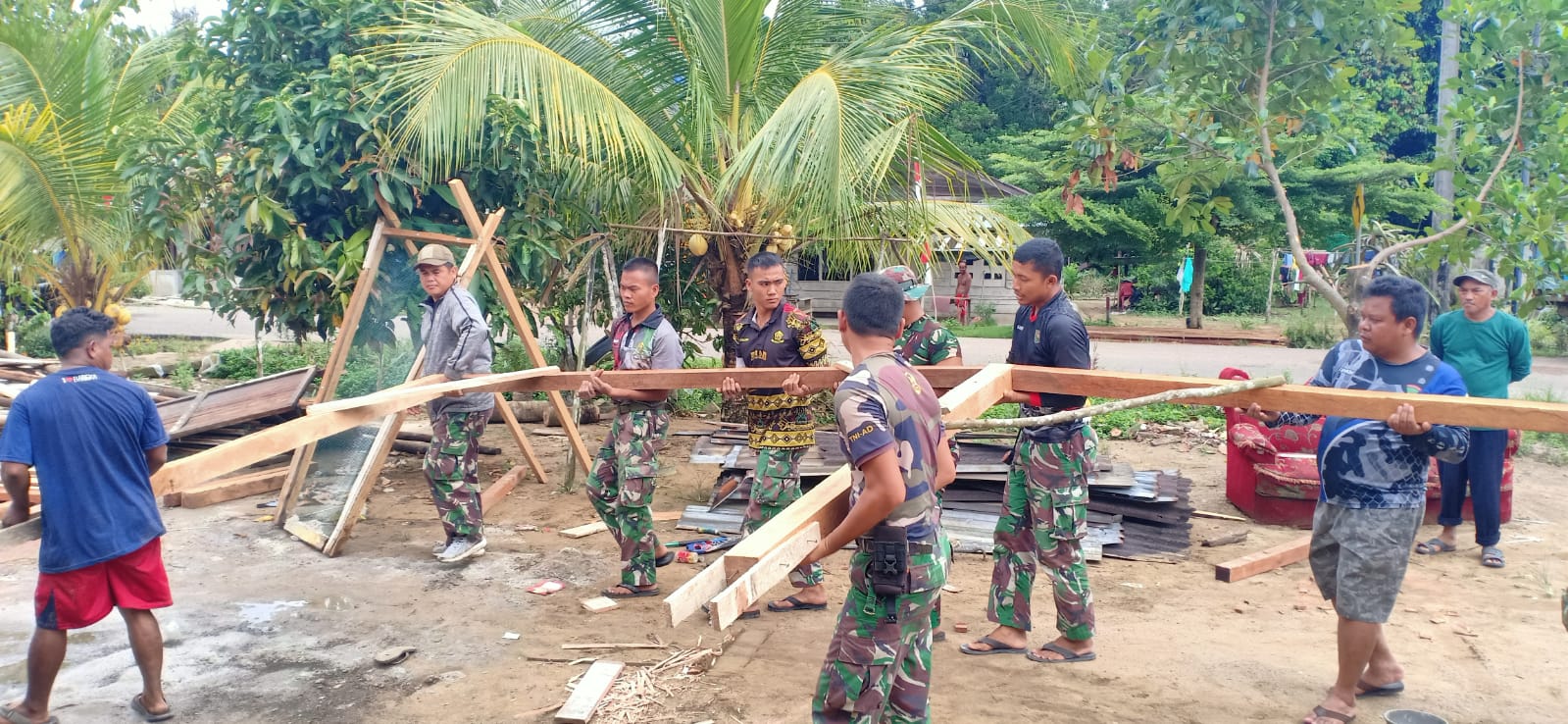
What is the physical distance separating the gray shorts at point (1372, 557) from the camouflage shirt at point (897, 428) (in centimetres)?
173

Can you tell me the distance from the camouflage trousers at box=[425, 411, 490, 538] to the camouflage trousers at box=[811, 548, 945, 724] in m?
3.38

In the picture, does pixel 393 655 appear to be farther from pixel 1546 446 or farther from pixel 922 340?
Result: pixel 1546 446

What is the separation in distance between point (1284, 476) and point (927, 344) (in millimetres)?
3057

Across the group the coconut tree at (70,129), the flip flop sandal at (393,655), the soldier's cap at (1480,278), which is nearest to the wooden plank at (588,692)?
the flip flop sandal at (393,655)

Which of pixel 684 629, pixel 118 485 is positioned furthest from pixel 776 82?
pixel 118 485

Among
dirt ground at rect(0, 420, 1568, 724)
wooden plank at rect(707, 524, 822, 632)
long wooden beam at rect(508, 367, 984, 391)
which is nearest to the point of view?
wooden plank at rect(707, 524, 822, 632)

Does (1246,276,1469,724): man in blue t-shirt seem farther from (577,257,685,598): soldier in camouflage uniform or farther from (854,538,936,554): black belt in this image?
(577,257,685,598): soldier in camouflage uniform

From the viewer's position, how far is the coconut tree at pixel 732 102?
6.92m

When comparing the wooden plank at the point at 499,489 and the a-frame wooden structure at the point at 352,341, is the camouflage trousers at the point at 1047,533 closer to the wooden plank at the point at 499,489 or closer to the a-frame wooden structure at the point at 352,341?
the a-frame wooden structure at the point at 352,341

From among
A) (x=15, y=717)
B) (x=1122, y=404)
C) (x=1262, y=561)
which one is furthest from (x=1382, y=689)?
(x=15, y=717)

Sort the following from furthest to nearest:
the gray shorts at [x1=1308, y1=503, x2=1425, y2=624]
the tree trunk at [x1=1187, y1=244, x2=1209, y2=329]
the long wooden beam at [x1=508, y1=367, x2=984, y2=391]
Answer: the tree trunk at [x1=1187, y1=244, x2=1209, y2=329] → the long wooden beam at [x1=508, y1=367, x2=984, y2=391] → the gray shorts at [x1=1308, y1=503, x2=1425, y2=624]

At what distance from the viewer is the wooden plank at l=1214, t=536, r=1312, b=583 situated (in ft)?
18.7

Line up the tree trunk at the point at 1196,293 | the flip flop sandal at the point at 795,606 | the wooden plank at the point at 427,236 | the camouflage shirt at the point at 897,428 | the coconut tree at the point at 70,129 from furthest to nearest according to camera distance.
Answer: the tree trunk at the point at 1196,293, the coconut tree at the point at 70,129, the wooden plank at the point at 427,236, the flip flop sandal at the point at 795,606, the camouflage shirt at the point at 897,428

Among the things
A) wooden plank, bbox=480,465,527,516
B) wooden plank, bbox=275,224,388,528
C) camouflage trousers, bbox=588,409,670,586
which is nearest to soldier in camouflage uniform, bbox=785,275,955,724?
camouflage trousers, bbox=588,409,670,586
